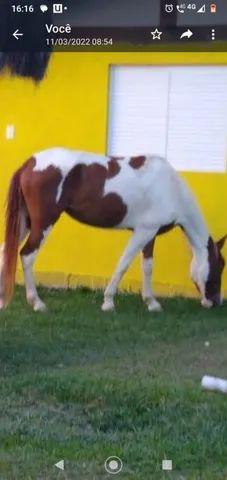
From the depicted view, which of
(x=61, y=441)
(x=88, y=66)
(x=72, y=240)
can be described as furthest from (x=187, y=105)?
(x=61, y=441)

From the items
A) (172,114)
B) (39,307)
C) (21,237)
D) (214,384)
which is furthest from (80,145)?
(214,384)

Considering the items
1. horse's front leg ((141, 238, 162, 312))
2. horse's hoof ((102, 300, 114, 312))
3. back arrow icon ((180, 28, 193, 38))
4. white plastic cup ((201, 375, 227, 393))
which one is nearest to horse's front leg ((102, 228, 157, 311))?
horse's hoof ((102, 300, 114, 312))

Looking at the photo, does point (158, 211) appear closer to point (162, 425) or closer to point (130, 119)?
point (130, 119)

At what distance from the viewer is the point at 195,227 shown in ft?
32.1

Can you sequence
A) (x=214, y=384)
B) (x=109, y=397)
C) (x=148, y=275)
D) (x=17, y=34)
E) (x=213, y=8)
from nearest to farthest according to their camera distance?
1. (x=109, y=397)
2. (x=214, y=384)
3. (x=213, y=8)
4. (x=148, y=275)
5. (x=17, y=34)

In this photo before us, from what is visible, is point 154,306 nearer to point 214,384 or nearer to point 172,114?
point 172,114

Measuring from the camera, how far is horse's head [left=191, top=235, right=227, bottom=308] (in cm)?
976

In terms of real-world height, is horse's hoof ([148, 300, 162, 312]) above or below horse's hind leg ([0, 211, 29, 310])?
below

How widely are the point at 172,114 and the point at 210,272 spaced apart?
192cm

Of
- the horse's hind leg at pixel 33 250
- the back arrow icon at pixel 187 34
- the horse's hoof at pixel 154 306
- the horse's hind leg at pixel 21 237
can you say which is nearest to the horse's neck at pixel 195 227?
the horse's hoof at pixel 154 306

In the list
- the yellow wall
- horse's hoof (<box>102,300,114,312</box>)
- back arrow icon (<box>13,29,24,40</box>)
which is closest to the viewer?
horse's hoof (<box>102,300,114,312</box>)

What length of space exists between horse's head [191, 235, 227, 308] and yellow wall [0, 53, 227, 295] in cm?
59

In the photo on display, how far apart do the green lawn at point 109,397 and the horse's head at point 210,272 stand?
734 millimetres

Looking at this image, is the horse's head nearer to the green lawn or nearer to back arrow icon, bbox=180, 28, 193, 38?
the green lawn
